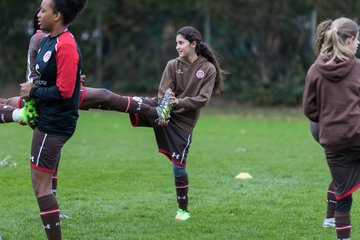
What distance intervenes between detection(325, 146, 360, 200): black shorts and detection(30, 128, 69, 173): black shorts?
2188 mm

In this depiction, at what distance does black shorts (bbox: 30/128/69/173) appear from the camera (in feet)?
17.9

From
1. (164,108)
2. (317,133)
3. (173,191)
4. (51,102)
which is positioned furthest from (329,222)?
(51,102)

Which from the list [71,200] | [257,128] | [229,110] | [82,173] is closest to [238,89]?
[229,110]

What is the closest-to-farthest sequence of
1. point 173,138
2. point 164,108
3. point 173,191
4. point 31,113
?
point 31,113, point 164,108, point 173,138, point 173,191

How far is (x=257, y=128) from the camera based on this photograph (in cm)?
1920

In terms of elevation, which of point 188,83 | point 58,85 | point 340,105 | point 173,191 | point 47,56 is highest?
point 47,56

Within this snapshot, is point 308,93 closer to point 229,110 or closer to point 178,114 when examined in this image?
point 178,114

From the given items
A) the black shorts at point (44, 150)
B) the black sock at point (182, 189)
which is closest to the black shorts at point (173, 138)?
the black sock at point (182, 189)

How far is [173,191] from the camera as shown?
899 centimetres

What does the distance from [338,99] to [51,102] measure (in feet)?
7.41

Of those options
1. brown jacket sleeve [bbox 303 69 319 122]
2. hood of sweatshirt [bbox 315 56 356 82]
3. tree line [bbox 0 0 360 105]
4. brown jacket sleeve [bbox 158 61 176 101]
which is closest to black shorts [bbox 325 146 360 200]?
brown jacket sleeve [bbox 303 69 319 122]

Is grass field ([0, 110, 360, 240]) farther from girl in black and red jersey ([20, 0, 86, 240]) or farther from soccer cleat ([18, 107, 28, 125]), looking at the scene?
soccer cleat ([18, 107, 28, 125])

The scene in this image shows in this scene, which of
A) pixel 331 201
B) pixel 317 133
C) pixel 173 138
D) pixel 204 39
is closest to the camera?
pixel 317 133

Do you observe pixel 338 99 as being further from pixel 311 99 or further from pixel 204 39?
pixel 204 39
